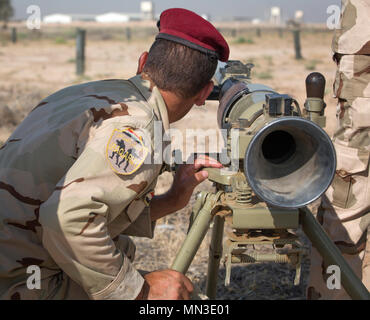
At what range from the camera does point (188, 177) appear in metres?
2.28

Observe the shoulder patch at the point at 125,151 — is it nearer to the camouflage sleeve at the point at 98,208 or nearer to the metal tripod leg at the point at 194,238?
the camouflage sleeve at the point at 98,208

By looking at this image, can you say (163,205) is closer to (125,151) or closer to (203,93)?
(203,93)

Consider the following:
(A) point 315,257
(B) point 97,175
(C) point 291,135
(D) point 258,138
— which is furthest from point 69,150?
(A) point 315,257

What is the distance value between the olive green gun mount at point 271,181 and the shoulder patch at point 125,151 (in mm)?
362

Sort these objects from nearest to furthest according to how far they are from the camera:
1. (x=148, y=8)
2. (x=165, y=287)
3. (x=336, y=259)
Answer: (x=165, y=287)
(x=336, y=259)
(x=148, y=8)

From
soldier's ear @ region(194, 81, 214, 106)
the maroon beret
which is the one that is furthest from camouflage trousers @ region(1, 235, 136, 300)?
the maroon beret

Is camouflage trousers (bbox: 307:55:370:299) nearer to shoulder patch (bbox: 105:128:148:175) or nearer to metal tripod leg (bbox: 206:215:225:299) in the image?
metal tripod leg (bbox: 206:215:225:299)

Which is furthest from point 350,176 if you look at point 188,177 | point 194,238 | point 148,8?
point 148,8

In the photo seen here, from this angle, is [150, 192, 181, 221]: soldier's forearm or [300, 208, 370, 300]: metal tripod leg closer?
[300, 208, 370, 300]: metal tripod leg

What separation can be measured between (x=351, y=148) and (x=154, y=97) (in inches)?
56.4

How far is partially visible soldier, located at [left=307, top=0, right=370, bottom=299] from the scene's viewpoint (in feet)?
9.39

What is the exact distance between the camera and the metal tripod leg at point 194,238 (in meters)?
2.08

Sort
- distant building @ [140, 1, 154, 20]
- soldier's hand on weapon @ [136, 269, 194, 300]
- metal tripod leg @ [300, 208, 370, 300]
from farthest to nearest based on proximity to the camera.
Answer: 1. distant building @ [140, 1, 154, 20]
2. metal tripod leg @ [300, 208, 370, 300]
3. soldier's hand on weapon @ [136, 269, 194, 300]

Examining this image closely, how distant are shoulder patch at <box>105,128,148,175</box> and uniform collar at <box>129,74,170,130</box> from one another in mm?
237
